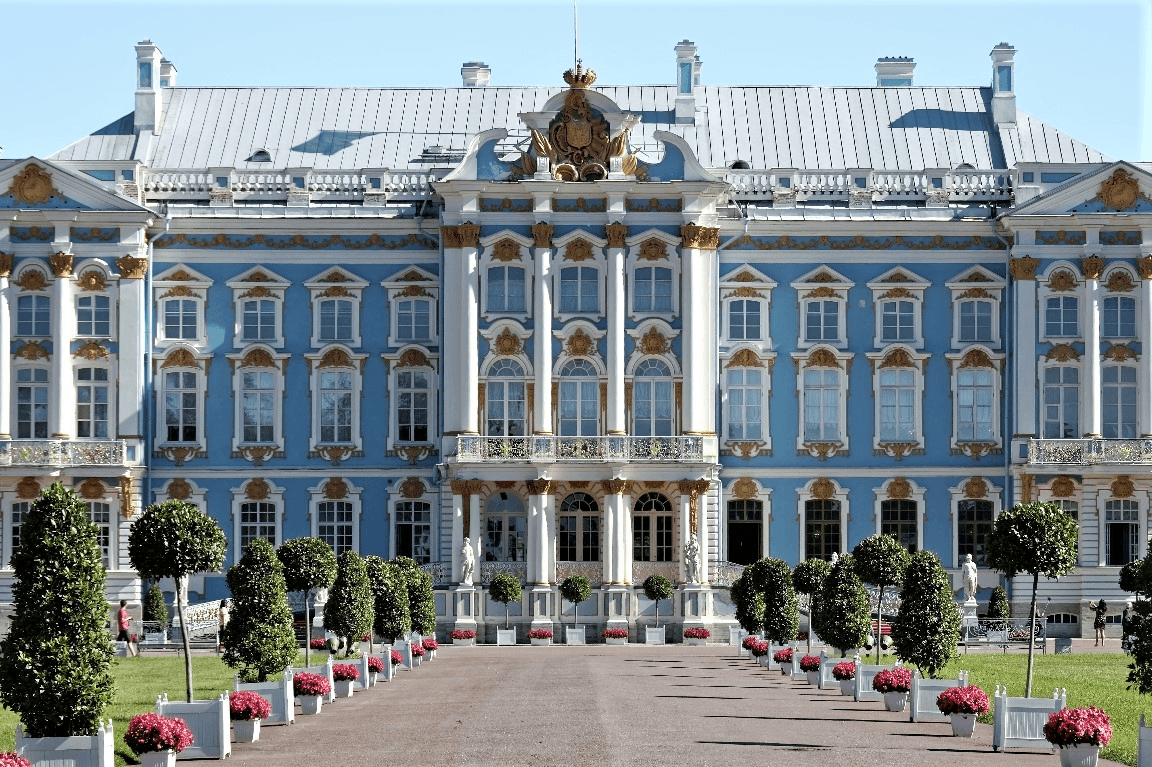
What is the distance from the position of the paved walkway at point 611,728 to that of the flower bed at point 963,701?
46 cm

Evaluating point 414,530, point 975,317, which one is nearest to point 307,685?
point 414,530

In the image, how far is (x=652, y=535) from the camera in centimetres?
6256

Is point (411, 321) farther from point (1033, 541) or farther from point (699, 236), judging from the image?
point (1033, 541)

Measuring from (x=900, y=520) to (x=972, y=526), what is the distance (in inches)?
89.8

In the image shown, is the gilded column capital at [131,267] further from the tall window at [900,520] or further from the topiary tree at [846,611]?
the topiary tree at [846,611]

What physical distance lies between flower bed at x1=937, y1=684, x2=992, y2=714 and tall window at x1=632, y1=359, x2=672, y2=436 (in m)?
32.5

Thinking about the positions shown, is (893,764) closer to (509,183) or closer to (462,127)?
(509,183)

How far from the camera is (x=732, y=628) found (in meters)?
60.1

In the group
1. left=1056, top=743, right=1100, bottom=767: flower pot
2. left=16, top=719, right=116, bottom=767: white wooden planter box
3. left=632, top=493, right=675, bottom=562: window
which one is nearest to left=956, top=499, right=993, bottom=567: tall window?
left=632, top=493, right=675, bottom=562: window

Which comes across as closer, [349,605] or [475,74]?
[349,605]

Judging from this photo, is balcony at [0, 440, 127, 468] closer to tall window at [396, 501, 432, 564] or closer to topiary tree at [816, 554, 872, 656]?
tall window at [396, 501, 432, 564]

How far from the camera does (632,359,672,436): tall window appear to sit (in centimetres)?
6288

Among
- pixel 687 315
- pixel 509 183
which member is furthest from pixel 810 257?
pixel 509 183

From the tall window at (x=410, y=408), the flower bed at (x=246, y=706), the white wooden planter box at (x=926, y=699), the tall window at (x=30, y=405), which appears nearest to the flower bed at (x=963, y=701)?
the white wooden planter box at (x=926, y=699)
